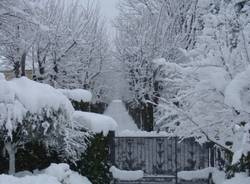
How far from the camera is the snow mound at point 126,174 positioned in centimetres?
1086

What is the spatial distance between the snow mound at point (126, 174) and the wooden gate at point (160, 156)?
1.11 ft

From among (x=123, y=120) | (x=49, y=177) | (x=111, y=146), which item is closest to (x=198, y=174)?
(x=111, y=146)

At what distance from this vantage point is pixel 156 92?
18.7 m

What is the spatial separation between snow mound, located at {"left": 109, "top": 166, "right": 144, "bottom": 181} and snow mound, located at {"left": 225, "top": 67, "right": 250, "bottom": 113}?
237 inches

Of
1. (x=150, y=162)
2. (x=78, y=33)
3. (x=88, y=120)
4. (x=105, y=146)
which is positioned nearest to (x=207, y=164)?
(x=150, y=162)

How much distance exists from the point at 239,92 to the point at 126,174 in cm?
657

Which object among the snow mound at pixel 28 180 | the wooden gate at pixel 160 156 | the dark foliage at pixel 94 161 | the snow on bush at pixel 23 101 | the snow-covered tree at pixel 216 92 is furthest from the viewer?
the wooden gate at pixel 160 156

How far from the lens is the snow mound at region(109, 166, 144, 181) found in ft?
35.6

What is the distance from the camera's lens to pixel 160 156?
11.7m

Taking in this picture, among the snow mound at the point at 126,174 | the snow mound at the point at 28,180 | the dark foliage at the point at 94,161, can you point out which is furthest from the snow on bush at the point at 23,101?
the snow mound at the point at 126,174

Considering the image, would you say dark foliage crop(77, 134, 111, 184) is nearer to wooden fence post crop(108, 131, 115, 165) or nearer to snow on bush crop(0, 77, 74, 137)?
wooden fence post crop(108, 131, 115, 165)

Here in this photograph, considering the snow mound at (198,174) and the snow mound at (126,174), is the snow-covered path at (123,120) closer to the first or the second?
the snow mound at (126,174)

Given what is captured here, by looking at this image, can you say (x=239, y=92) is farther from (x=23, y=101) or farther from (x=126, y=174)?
(x=126, y=174)

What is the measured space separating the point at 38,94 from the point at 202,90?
9.12ft
